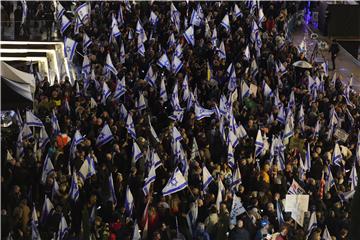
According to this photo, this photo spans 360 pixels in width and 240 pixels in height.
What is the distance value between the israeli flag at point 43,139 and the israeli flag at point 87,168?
1689 millimetres

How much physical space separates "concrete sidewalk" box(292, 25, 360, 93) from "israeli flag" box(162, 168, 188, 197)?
676 inches

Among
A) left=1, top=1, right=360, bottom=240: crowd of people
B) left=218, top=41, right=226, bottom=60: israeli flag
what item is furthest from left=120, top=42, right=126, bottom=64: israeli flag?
left=218, top=41, right=226, bottom=60: israeli flag

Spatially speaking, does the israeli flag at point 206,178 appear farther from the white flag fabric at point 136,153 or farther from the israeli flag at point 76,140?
the israeli flag at point 76,140

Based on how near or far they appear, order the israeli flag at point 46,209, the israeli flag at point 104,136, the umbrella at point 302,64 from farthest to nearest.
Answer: the umbrella at point 302,64 < the israeli flag at point 104,136 < the israeli flag at point 46,209

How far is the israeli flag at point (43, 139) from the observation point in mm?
17297

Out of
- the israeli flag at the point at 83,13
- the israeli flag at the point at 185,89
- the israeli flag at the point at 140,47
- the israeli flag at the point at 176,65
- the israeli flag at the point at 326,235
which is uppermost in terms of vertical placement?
the israeli flag at the point at 83,13

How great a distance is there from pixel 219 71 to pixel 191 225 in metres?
9.89

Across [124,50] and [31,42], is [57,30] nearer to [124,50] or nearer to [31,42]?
[31,42]

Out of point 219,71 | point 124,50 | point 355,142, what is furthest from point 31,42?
point 355,142

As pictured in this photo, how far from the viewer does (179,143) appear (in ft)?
56.3

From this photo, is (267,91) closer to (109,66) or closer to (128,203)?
(109,66)

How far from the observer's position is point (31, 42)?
2770 centimetres

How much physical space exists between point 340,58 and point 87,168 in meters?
22.5

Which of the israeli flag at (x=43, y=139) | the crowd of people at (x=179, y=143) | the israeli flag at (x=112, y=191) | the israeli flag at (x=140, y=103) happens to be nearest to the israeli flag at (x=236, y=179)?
the crowd of people at (x=179, y=143)
